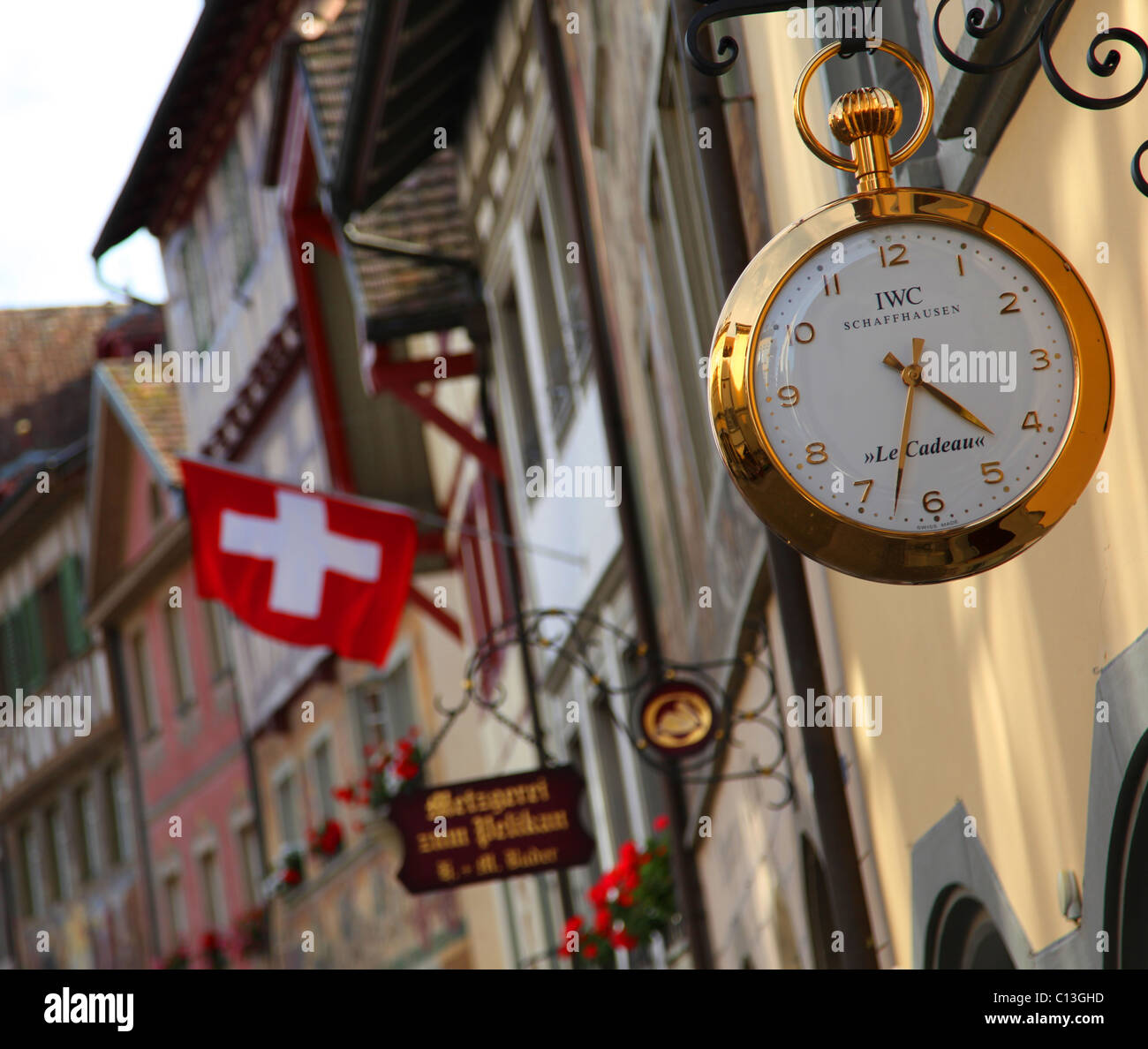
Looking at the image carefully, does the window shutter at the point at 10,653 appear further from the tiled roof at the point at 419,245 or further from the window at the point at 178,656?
the tiled roof at the point at 419,245

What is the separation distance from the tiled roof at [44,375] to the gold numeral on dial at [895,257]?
38.8 m

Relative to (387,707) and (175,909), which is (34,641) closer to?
(175,909)

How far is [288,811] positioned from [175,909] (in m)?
6.22

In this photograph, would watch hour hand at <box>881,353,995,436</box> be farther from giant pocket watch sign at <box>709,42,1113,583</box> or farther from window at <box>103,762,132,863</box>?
window at <box>103,762,132,863</box>

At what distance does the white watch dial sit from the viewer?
3641mm

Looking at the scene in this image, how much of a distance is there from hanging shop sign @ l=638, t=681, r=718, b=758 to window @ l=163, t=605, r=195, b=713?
20.6m

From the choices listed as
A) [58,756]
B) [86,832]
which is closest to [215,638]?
[58,756]

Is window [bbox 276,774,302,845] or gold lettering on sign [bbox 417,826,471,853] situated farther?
window [bbox 276,774,302,845]

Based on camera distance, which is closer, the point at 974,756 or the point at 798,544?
the point at 798,544

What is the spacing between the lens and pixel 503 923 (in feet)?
61.0

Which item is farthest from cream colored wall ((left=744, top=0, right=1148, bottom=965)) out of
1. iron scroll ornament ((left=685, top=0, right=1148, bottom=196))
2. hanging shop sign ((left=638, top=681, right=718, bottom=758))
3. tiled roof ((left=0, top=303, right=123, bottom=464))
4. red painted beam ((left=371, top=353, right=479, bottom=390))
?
tiled roof ((left=0, top=303, right=123, bottom=464))
